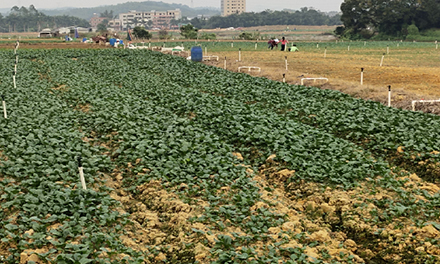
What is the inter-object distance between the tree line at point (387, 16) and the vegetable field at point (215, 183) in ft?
266

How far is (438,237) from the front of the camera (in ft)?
28.7

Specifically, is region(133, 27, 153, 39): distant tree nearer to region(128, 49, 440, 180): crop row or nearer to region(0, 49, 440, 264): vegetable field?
region(128, 49, 440, 180): crop row

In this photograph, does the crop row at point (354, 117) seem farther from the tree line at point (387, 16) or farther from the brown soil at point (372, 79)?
the tree line at point (387, 16)

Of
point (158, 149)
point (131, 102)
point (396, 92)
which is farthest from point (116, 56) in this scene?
point (158, 149)

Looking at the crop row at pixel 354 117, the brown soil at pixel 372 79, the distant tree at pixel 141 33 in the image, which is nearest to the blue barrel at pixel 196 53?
the brown soil at pixel 372 79

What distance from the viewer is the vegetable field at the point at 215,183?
8148mm

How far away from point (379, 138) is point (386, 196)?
4210mm

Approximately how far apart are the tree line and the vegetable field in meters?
81.1

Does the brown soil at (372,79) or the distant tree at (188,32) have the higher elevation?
the distant tree at (188,32)

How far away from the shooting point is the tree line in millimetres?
90406

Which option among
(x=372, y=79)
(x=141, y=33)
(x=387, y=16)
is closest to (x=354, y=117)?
(x=372, y=79)

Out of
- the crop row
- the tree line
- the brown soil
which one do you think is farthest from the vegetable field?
the tree line

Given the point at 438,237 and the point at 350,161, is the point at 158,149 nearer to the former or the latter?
the point at 350,161

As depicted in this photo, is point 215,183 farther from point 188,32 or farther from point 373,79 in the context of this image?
point 188,32
